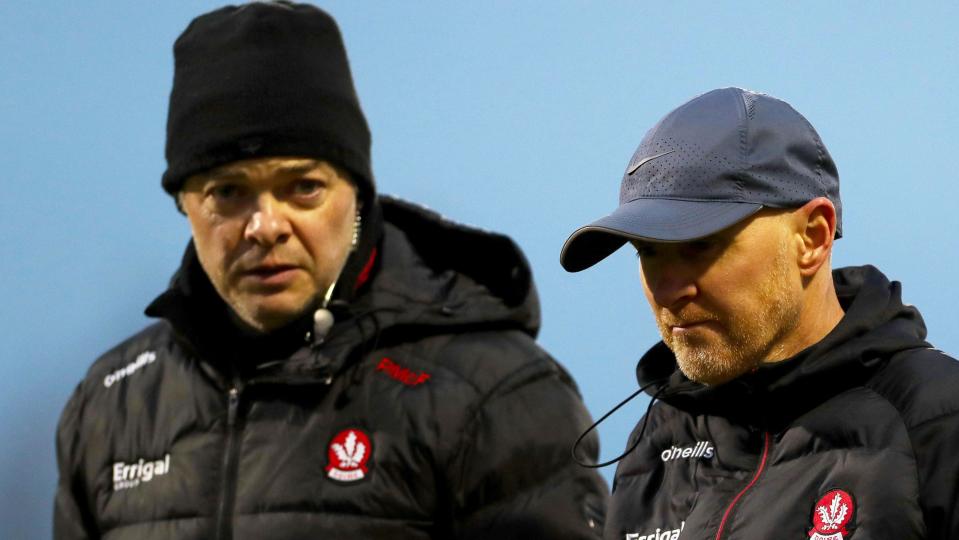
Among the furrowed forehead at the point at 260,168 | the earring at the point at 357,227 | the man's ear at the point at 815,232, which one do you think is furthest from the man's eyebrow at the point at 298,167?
the man's ear at the point at 815,232

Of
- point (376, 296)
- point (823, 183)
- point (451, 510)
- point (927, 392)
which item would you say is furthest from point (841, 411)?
point (376, 296)

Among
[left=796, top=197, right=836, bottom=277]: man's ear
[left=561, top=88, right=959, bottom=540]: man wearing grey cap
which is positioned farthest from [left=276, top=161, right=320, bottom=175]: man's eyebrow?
[left=796, top=197, right=836, bottom=277]: man's ear

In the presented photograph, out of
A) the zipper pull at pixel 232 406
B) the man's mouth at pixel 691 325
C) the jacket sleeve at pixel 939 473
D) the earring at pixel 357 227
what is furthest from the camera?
the earring at pixel 357 227

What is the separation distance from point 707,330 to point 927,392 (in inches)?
10.7

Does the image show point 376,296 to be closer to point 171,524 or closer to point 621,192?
point 171,524

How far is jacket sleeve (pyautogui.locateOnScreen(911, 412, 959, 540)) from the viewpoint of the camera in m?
1.81

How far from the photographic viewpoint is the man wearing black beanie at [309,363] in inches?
107

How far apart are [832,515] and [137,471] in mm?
1377

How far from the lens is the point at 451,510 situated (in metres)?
2.71

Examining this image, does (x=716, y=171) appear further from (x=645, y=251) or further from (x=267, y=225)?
(x=267, y=225)

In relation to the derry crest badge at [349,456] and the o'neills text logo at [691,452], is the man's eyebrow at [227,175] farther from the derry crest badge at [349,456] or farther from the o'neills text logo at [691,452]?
the o'neills text logo at [691,452]

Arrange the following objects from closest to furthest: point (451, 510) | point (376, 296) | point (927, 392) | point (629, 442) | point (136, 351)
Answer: point (927, 392) < point (629, 442) < point (451, 510) < point (376, 296) < point (136, 351)

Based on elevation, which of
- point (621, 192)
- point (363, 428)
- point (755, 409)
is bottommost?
point (363, 428)

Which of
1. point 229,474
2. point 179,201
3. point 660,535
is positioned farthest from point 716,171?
point 179,201
